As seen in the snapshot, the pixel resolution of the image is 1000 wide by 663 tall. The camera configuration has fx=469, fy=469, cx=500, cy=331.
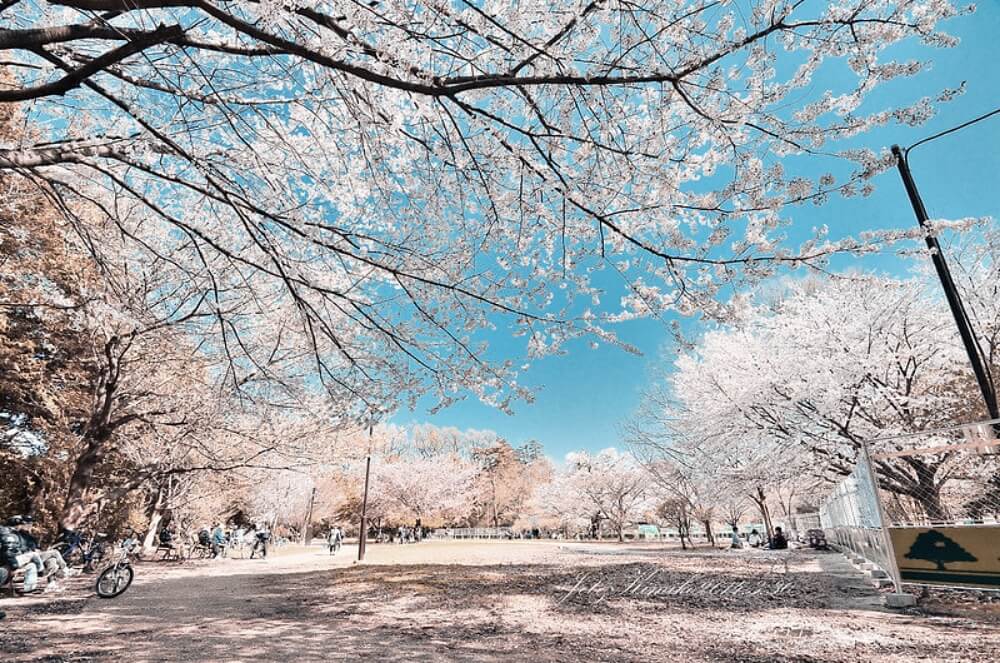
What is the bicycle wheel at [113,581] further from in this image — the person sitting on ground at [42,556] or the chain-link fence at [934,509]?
the chain-link fence at [934,509]

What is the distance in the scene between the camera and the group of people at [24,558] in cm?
702

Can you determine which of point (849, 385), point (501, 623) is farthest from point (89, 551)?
point (849, 385)

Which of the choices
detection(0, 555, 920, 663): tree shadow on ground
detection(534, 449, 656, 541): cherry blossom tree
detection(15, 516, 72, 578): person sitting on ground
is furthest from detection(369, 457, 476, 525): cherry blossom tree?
detection(15, 516, 72, 578): person sitting on ground

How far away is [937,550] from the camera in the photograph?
493 cm

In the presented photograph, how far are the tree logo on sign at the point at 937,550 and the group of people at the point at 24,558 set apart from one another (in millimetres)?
11812

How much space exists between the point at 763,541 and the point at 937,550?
74.7ft

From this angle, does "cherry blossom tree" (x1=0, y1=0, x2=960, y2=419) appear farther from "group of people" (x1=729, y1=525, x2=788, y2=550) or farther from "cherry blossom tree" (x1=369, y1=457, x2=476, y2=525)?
"cherry blossom tree" (x1=369, y1=457, x2=476, y2=525)

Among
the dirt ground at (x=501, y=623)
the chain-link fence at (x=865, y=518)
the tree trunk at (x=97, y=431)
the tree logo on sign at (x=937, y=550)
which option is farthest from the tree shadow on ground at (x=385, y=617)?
the tree trunk at (x=97, y=431)

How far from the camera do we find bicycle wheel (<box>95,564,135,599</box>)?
7637mm

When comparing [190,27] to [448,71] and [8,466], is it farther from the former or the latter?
[8,466]

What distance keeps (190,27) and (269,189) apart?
1102 mm

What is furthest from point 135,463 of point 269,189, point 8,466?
point 269,189

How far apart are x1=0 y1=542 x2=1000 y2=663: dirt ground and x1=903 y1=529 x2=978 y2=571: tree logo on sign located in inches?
20.0

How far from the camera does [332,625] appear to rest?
5328 mm
